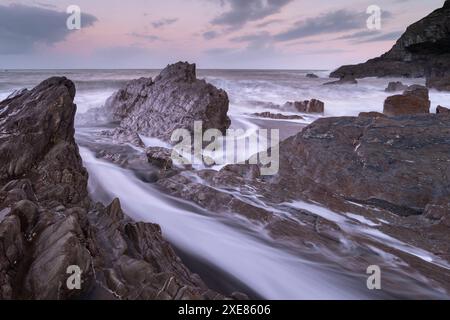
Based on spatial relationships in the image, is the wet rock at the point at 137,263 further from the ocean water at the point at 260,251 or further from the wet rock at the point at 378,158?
the wet rock at the point at 378,158

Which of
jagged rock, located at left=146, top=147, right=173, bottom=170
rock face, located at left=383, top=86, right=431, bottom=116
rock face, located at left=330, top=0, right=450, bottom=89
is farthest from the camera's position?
rock face, located at left=330, top=0, right=450, bottom=89

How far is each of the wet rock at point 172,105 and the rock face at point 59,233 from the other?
5.21 meters

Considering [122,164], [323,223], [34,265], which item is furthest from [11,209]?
[122,164]

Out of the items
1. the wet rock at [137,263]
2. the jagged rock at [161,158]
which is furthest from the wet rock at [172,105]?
the wet rock at [137,263]

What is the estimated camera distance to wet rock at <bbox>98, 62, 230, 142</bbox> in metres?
11.2

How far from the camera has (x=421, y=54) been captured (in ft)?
180

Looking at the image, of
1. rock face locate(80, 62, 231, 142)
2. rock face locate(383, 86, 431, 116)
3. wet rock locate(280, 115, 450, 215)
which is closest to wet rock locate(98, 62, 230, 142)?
rock face locate(80, 62, 231, 142)

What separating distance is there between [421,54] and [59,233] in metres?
63.6

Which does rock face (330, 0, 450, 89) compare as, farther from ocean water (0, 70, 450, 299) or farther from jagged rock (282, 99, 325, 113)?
ocean water (0, 70, 450, 299)

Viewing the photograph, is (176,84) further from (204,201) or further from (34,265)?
(34,265)

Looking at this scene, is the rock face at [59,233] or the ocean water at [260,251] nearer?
the rock face at [59,233]

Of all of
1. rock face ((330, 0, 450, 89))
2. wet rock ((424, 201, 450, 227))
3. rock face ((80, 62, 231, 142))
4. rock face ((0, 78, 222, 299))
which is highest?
rock face ((330, 0, 450, 89))

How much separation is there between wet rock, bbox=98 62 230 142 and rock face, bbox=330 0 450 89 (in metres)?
46.8

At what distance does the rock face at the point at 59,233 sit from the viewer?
3025 millimetres
